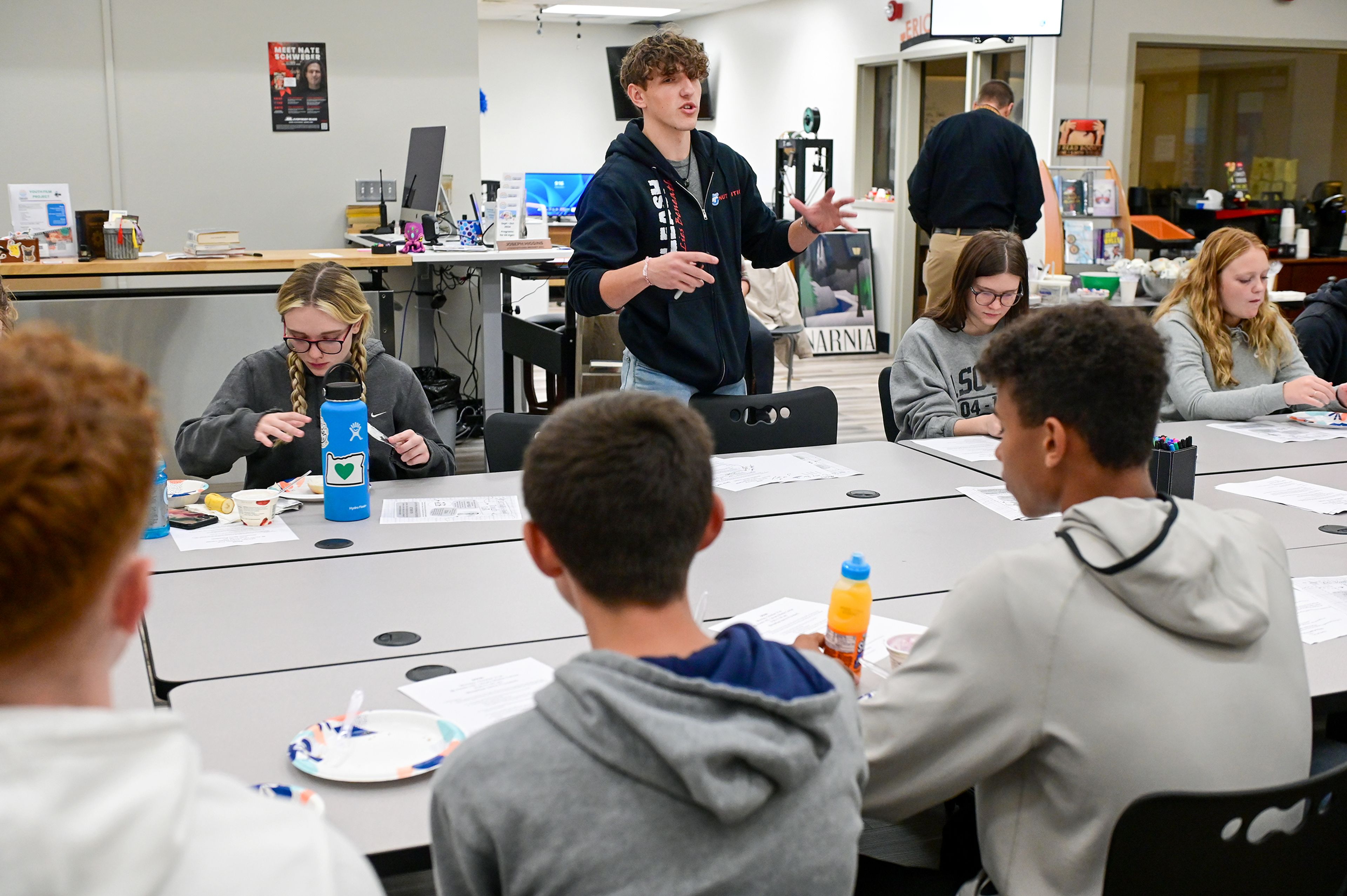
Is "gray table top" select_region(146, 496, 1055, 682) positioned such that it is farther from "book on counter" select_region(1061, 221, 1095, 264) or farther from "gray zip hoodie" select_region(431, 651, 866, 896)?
"book on counter" select_region(1061, 221, 1095, 264)

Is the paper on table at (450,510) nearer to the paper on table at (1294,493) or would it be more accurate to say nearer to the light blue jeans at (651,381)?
the light blue jeans at (651,381)

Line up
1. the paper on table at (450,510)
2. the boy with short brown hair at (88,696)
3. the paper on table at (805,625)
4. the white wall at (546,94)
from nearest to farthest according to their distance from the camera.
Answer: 1. the boy with short brown hair at (88,696)
2. the paper on table at (805,625)
3. the paper on table at (450,510)
4. the white wall at (546,94)

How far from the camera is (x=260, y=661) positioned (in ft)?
5.44

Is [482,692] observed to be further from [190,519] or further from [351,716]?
[190,519]

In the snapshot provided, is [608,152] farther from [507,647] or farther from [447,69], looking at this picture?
[447,69]

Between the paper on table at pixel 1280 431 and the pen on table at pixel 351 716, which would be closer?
the pen on table at pixel 351 716

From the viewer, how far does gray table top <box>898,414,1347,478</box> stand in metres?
2.81

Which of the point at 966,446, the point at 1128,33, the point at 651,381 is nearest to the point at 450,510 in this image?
the point at 651,381

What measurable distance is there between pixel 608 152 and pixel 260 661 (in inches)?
77.2

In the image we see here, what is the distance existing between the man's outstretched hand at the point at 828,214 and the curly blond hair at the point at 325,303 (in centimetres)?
114

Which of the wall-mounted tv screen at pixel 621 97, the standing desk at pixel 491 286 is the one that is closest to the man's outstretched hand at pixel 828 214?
the standing desk at pixel 491 286

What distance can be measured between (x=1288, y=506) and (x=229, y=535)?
81.8 inches

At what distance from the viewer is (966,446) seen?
3.05 metres

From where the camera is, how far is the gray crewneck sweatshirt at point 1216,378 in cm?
330
